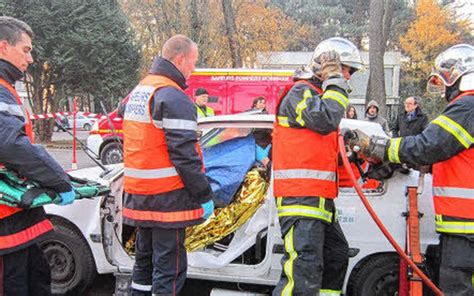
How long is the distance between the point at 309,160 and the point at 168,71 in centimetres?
106

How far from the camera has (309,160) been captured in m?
3.13

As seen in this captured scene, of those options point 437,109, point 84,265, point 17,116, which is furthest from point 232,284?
point 437,109

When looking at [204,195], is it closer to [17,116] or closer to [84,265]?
[17,116]

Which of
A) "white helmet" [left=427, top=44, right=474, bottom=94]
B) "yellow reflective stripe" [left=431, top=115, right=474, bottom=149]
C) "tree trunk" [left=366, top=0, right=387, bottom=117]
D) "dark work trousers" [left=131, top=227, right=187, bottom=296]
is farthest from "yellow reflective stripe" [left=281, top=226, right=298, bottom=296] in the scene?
"tree trunk" [left=366, top=0, right=387, bottom=117]

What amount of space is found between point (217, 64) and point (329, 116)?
1944cm

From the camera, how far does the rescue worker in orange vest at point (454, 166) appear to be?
2.89m

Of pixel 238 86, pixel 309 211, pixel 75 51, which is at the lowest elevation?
pixel 309 211

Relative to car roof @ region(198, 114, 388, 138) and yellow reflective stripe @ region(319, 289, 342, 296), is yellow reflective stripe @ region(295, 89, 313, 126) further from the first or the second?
yellow reflective stripe @ region(319, 289, 342, 296)

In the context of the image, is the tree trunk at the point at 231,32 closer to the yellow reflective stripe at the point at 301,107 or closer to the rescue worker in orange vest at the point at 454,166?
the yellow reflective stripe at the point at 301,107

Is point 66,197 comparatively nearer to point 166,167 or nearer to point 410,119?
point 166,167

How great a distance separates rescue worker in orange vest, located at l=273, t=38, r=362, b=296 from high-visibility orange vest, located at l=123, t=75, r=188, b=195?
68 centimetres

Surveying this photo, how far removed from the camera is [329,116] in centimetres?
296

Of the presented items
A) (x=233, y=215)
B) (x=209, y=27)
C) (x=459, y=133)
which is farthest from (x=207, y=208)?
(x=209, y=27)

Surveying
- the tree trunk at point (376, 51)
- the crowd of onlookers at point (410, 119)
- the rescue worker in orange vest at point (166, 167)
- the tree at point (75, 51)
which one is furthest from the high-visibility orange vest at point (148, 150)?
the tree at point (75, 51)
